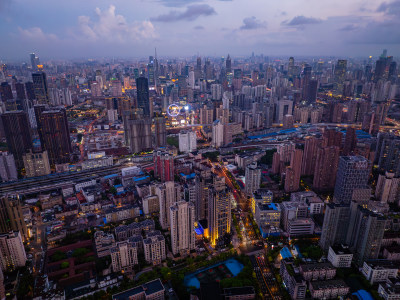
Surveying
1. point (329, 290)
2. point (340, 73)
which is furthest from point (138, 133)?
point (340, 73)

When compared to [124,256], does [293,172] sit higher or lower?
higher

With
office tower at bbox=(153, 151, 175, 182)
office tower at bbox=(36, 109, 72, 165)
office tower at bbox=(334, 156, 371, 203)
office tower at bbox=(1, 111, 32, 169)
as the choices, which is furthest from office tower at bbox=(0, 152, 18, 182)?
office tower at bbox=(334, 156, 371, 203)

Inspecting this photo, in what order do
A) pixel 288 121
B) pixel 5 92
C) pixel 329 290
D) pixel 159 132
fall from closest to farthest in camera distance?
pixel 329 290, pixel 159 132, pixel 288 121, pixel 5 92

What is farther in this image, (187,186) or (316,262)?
(187,186)

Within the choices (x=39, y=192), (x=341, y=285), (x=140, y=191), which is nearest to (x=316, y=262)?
(x=341, y=285)

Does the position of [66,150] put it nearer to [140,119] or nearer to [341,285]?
[140,119]

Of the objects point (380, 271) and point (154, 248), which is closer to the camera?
point (380, 271)

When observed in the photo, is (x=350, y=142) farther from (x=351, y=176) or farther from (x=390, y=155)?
(x=351, y=176)
